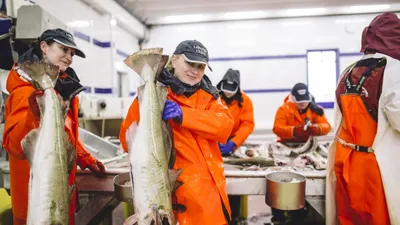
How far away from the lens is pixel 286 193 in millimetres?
2416

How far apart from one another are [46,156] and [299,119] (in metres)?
3.85

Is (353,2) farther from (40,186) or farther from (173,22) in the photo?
(40,186)

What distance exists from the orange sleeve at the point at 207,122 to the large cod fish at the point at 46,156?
652mm

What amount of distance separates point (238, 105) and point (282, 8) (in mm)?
3824

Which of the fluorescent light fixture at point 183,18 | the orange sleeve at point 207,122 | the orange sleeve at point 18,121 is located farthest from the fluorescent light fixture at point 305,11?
the orange sleeve at point 18,121

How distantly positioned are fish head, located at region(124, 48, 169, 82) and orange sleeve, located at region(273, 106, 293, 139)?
125 inches

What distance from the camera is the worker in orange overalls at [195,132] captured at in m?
1.89

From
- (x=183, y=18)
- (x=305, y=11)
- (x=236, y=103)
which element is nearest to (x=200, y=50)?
(x=236, y=103)

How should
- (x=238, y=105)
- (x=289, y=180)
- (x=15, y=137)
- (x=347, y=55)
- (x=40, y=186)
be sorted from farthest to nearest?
1. (x=347, y=55)
2. (x=238, y=105)
3. (x=289, y=180)
4. (x=15, y=137)
5. (x=40, y=186)

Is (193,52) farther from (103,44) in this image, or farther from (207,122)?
(103,44)

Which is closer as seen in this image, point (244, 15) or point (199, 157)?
point (199, 157)

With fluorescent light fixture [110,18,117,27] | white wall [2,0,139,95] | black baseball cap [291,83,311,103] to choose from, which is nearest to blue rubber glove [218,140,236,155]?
black baseball cap [291,83,311,103]

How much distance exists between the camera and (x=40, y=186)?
1.58 meters

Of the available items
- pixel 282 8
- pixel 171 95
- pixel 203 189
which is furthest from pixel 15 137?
pixel 282 8
